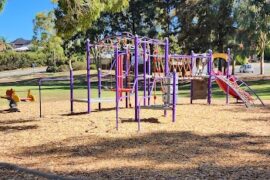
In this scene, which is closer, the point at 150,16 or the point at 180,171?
the point at 180,171

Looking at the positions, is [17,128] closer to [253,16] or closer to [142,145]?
[142,145]

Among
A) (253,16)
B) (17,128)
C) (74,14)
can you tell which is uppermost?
(253,16)

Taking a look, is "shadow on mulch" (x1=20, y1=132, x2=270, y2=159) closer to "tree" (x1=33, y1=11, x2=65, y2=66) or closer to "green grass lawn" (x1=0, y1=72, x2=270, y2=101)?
"green grass lawn" (x1=0, y1=72, x2=270, y2=101)

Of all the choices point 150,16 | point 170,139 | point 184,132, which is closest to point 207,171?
point 170,139

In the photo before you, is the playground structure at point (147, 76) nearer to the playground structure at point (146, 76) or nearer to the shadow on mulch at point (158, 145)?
the playground structure at point (146, 76)

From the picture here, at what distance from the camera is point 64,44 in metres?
60.4

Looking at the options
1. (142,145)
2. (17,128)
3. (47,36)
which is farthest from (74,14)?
(47,36)

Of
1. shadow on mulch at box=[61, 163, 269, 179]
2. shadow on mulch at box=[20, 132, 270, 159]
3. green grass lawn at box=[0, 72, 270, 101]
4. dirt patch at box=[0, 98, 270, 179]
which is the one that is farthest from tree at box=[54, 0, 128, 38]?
green grass lawn at box=[0, 72, 270, 101]

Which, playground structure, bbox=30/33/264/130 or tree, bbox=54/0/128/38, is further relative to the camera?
playground structure, bbox=30/33/264/130

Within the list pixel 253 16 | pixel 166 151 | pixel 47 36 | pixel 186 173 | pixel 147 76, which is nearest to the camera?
pixel 186 173

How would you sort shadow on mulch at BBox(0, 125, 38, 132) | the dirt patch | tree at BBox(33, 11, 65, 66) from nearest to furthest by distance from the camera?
the dirt patch → shadow on mulch at BBox(0, 125, 38, 132) → tree at BBox(33, 11, 65, 66)

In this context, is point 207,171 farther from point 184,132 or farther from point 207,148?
point 184,132

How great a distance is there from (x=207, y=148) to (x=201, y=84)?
36.2 ft

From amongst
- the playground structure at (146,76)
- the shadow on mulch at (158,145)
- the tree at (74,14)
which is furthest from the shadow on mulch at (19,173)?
the tree at (74,14)
